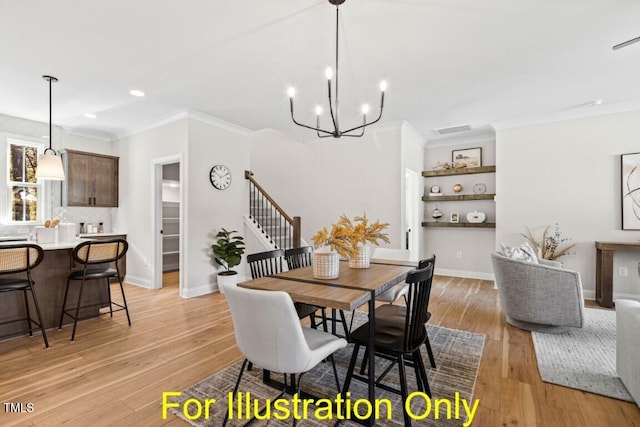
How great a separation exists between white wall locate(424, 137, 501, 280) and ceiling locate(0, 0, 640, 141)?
4.51 ft

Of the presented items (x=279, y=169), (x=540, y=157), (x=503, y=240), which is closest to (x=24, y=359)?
(x=279, y=169)

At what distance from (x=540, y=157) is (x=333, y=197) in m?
3.30

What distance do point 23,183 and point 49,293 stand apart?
2.62m

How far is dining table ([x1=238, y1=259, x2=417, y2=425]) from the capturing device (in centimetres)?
172

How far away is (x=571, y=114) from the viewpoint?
4.40 m

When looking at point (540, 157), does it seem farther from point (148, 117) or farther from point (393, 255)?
point (148, 117)

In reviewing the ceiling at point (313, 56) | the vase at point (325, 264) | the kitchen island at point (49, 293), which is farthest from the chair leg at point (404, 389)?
the kitchen island at point (49, 293)

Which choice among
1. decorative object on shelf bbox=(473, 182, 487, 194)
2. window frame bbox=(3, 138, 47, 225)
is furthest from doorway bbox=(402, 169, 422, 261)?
window frame bbox=(3, 138, 47, 225)

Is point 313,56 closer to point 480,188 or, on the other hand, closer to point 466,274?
point 480,188

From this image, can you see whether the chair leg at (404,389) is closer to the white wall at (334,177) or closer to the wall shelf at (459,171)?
the white wall at (334,177)

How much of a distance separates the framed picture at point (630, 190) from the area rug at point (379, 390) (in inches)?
125

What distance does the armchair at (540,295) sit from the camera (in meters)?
2.92

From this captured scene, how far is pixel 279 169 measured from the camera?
21.8 feet

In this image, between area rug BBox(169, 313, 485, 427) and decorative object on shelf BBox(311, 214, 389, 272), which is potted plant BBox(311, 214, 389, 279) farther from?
area rug BBox(169, 313, 485, 427)
